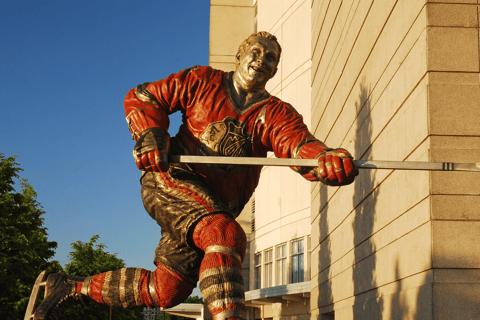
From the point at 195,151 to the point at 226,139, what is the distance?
238 mm

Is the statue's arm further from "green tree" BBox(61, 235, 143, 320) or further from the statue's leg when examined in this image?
"green tree" BBox(61, 235, 143, 320)

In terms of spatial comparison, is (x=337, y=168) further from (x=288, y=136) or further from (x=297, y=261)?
(x=297, y=261)

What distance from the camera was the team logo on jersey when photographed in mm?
3834

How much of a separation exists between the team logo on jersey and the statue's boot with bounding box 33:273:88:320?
4.62 ft

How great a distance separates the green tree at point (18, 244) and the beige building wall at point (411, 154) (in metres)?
16.6

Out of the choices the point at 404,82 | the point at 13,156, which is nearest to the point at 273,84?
the point at 13,156

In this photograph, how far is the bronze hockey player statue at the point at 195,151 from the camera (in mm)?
3660

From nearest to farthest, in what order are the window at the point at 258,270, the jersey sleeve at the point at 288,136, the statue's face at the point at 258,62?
the jersey sleeve at the point at 288,136 → the statue's face at the point at 258,62 → the window at the point at 258,270

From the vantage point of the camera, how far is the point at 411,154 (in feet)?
15.3

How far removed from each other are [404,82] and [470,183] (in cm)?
127

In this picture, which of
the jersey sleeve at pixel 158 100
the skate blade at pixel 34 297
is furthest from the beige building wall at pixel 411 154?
the skate blade at pixel 34 297

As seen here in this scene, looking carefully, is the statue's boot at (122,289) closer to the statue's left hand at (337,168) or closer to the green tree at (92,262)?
the statue's left hand at (337,168)

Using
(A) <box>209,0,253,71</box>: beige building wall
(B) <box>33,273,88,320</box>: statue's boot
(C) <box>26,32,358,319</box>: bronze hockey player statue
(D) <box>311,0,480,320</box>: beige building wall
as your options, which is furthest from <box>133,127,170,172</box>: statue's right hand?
(A) <box>209,0,253,71</box>: beige building wall

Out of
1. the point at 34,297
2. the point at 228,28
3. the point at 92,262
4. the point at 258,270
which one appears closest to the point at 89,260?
the point at 92,262
